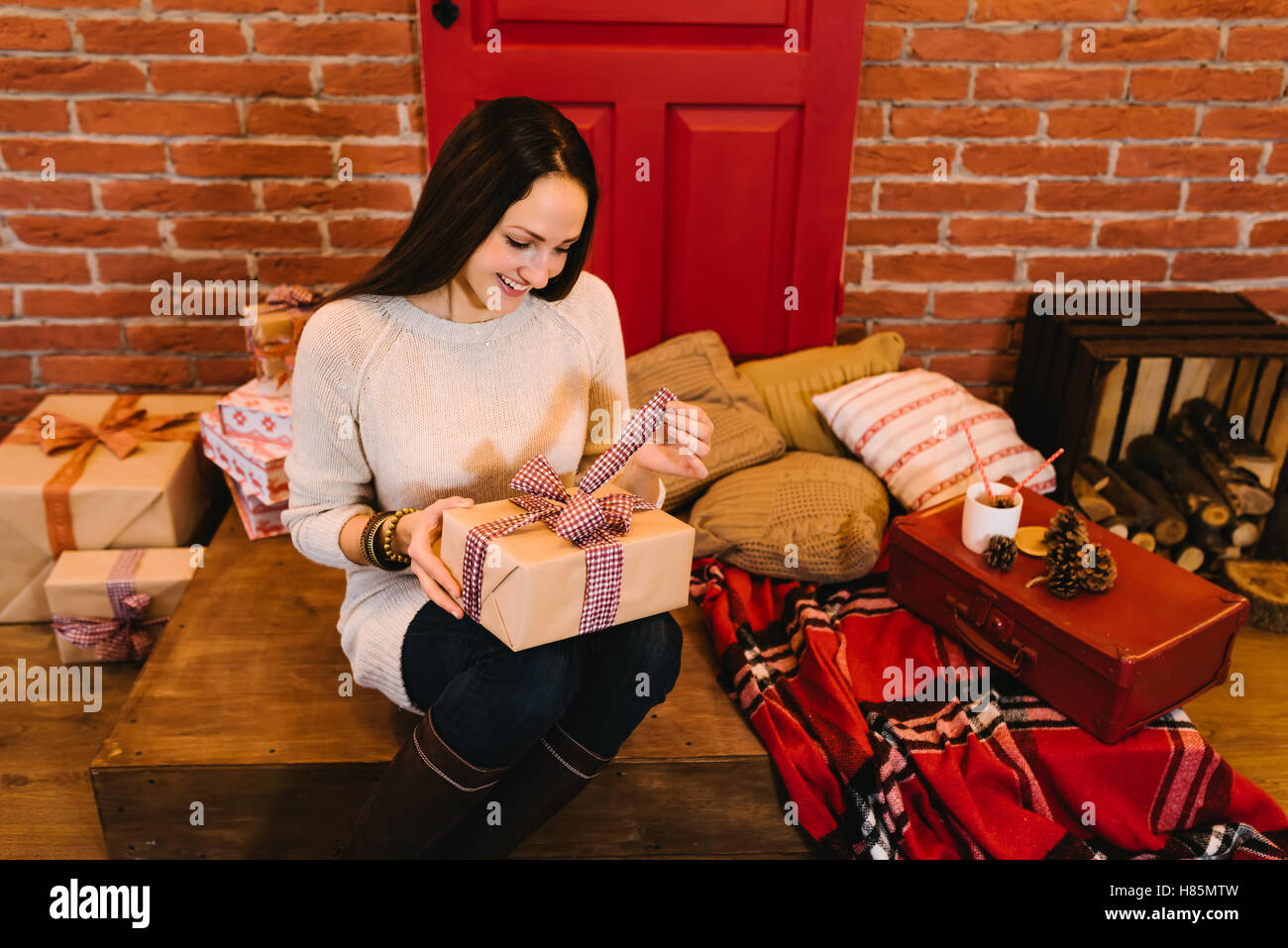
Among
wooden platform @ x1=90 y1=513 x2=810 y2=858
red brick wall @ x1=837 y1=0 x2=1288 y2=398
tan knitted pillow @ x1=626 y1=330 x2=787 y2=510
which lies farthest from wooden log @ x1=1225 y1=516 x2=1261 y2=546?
wooden platform @ x1=90 y1=513 x2=810 y2=858

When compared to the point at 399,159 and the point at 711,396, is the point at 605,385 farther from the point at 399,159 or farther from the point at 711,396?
the point at 399,159

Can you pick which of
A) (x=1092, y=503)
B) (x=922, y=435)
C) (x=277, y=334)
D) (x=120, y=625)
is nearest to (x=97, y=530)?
(x=120, y=625)

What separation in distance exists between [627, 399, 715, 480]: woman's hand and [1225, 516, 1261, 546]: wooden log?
4.42 ft

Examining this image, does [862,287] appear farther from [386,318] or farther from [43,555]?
[43,555]

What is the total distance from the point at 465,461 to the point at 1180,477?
5.15 feet

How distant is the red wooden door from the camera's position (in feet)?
7.05

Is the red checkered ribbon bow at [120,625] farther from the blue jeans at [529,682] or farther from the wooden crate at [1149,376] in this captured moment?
the wooden crate at [1149,376]

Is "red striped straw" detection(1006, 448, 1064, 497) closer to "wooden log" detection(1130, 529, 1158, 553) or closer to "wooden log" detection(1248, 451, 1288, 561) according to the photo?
"wooden log" detection(1130, 529, 1158, 553)

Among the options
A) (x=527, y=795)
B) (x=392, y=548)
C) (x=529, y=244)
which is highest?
(x=529, y=244)

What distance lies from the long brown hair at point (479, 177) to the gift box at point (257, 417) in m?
0.76

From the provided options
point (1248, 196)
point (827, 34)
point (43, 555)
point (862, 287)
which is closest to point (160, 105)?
point (43, 555)

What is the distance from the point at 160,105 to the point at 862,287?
63.4 inches

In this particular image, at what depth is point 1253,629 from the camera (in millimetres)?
2166

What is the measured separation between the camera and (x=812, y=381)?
90.9 inches
